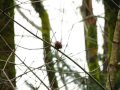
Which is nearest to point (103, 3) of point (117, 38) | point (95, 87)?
point (95, 87)

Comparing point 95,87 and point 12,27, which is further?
point 95,87

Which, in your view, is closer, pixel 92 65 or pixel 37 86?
pixel 37 86

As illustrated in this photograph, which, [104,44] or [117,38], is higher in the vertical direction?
[117,38]

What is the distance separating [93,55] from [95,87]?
1.57 metres

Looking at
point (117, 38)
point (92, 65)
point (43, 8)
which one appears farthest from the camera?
point (43, 8)

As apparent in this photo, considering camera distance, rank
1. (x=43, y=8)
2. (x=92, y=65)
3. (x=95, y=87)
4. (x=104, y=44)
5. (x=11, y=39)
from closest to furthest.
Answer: (x=11, y=39)
(x=95, y=87)
(x=92, y=65)
(x=43, y=8)
(x=104, y=44)

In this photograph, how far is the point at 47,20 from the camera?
5.69 meters

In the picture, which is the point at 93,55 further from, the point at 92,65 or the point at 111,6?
the point at 111,6

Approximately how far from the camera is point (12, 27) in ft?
9.38

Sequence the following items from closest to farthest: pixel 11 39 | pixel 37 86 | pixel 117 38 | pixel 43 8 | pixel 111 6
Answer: pixel 117 38, pixel 37 86, pixel 11 39, pixel 111 6, pixel 43 8

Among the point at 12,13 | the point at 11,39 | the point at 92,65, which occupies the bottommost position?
the point at 92,65

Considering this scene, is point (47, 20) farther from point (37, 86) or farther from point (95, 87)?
point (37, 86)

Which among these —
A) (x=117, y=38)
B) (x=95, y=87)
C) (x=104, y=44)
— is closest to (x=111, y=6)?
(x=95, y=87)

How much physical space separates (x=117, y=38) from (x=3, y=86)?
3.50 feet
